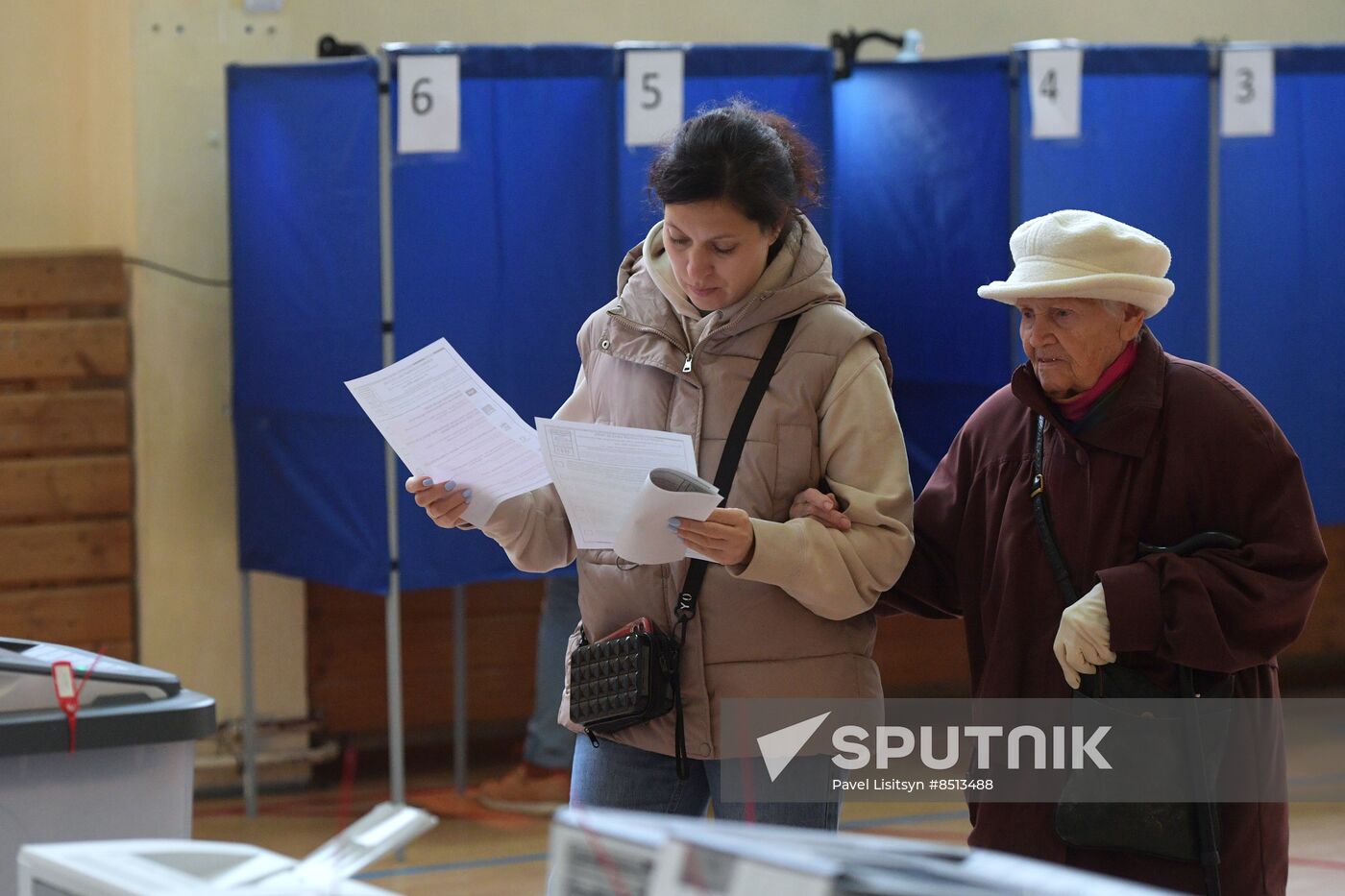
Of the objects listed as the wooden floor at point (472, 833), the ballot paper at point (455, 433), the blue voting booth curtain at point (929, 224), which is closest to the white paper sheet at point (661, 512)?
the ballot paper at point (455, 433)

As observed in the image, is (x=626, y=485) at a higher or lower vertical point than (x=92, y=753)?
higher

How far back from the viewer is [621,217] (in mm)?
3922

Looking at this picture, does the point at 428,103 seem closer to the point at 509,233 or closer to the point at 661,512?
the point at 509,233

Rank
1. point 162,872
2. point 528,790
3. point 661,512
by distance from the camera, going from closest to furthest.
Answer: point 162,872 → point 661,512 → point 528,790

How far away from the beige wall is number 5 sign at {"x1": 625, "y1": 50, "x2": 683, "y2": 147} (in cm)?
114

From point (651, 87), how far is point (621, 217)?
310 millimetres

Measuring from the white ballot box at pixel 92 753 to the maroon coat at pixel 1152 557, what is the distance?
3.14ft

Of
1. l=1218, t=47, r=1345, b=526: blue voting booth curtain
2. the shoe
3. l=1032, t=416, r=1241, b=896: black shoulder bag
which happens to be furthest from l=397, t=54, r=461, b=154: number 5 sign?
l=1032, t=416, r=1241, b=896: black shoulder bag

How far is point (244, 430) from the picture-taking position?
4246 millimetres

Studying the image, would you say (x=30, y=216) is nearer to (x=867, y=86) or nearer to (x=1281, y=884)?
(x=867, y=86)

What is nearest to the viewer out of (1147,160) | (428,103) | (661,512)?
(661,512)

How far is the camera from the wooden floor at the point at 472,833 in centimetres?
371

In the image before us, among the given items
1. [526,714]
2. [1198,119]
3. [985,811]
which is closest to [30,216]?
[526,714]

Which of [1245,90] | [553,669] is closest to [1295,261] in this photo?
[1245,90]
